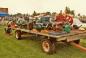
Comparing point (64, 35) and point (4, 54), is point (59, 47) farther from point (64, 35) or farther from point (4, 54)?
point (4, 54)

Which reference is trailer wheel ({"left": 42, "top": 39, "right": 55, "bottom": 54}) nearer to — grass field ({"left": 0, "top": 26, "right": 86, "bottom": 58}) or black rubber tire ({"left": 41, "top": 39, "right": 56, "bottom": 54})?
black rubber tire ({"left": 41, "top": 39, "right": 56, "bottom": 54})

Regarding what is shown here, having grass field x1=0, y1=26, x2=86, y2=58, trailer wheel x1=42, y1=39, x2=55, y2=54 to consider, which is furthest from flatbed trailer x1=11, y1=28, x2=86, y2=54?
grass field x1=0, y1=26, x2=86, y2=58

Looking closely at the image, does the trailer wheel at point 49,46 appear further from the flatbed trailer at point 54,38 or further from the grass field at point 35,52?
the grass field at point 35,52

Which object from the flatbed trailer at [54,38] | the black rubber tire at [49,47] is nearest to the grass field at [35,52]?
the black rubber tire at [49,47]

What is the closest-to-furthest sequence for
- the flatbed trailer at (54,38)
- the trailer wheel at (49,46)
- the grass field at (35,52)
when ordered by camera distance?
the flatbed trailer at (54,38)
the grass field at (35,52)
the trailer wheel at (49,46)

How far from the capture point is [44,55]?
9695mm

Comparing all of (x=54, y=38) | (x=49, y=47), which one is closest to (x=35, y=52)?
(x=49, y=47)

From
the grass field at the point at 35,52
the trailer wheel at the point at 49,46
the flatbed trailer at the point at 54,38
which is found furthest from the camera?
the trailer wheel at the point at 49,46

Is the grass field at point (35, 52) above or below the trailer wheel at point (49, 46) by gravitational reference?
below

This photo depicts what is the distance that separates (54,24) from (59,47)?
5.55ft

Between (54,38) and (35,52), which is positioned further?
(35,52)

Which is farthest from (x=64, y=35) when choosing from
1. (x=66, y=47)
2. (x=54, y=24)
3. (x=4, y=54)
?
Result: (x=4, y=54)

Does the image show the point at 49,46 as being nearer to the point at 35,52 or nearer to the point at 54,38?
the point at 54,38

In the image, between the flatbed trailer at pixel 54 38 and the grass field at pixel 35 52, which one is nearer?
the flatbed trailer at pixel 54 38
